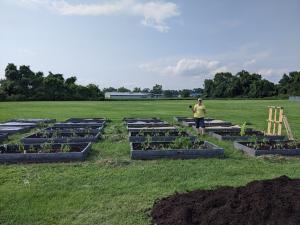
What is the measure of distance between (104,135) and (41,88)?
62.4 meters

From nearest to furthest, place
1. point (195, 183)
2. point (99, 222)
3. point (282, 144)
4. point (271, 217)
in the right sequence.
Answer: point (271, 217)
point (99, 222)
point (195, 183)
point (282, 144)

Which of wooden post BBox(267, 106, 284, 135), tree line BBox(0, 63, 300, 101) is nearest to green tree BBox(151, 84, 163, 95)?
tree line BBox(0, 63, 300, 101)

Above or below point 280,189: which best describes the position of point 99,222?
below

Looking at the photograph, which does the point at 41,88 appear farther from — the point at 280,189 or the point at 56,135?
the point at 280,189

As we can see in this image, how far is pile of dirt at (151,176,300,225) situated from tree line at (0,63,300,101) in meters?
67.8

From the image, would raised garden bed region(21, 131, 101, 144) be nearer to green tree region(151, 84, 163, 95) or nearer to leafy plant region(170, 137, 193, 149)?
leafy plant region(170, 137, 193, 149)

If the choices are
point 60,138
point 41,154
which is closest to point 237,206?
point 41,154

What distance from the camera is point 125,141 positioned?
13.6m

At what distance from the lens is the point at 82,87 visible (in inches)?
3233

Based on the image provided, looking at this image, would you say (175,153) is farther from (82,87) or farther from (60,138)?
(82,87)

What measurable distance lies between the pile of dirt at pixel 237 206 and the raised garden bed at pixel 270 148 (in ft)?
→ 15.1

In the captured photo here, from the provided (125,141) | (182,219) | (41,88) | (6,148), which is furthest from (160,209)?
(41,88)

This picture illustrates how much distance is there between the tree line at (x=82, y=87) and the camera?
72375 millimetres

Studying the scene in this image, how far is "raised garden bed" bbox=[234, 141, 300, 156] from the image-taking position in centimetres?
1082
